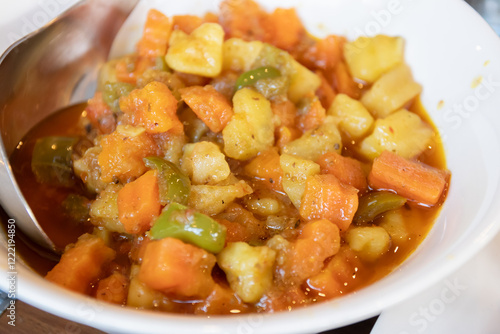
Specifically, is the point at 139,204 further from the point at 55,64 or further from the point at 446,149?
the point at 446,149

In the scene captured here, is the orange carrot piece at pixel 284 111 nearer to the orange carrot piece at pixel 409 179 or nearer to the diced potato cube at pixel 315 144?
the diced potato cube at pixel 315 144

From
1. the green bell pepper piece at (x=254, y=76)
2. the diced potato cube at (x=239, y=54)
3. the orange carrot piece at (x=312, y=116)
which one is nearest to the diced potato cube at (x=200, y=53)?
the diced potato cube at (x=239, y=54)

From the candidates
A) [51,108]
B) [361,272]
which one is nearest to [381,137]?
[361,272]

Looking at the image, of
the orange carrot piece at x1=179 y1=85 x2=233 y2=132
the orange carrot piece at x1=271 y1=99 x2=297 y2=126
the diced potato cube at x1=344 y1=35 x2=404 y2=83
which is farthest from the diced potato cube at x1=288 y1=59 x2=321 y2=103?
the orange carrot piece at x1=179 y1=85 x2=233 y2=132

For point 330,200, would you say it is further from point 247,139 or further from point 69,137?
point 69,137

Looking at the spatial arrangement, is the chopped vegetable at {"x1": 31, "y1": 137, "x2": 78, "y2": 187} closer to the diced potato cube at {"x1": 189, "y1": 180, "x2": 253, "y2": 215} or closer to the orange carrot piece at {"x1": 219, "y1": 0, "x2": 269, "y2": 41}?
the diced potato cube at {"x1": 189, "y1": 180, "x2": 253, "y2": 215}

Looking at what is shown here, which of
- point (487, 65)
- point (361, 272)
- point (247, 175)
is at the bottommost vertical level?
point (361, 272)

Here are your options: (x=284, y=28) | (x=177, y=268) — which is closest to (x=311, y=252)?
(x=177, y=268)
